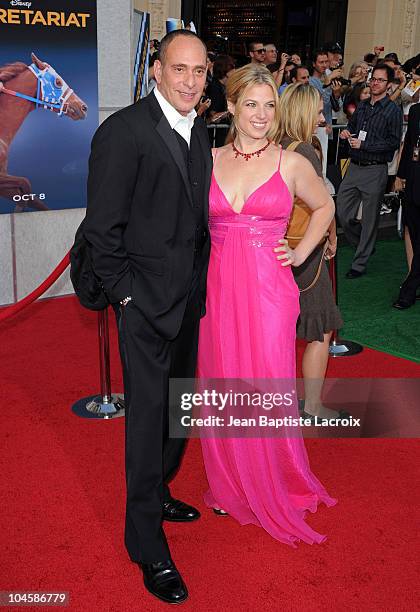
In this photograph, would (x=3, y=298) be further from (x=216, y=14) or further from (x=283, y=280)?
(x=216, y=14)

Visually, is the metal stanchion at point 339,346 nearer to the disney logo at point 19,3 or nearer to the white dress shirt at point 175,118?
the white dress shirt at point 175,118

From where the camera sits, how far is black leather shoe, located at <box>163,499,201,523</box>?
3.14 metres

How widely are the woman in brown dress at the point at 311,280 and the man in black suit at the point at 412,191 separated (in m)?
2.39

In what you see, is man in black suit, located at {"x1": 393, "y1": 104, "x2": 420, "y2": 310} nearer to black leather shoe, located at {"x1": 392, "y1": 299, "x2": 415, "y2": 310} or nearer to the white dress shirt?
black leather shoe, located at {"x1": 392, "y1": 299, "x2": 415, "y2": 310}

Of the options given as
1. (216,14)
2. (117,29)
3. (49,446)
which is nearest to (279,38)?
(216,14)

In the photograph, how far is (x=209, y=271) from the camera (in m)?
3.06

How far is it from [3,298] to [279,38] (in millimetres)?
13779

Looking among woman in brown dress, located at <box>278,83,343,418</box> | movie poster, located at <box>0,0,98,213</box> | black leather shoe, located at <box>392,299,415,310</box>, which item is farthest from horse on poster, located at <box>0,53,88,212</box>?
black leather shoe, located at <box>392,299,415,310</box>

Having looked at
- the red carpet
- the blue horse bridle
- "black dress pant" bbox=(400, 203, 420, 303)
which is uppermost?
the blue horse bridle

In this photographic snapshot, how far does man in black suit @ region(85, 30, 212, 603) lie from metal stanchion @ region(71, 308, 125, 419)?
149cm

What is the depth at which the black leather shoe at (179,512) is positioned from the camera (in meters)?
3.14

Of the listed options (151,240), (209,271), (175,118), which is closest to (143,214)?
(151,240)

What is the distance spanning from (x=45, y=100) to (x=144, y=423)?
3.68 metres

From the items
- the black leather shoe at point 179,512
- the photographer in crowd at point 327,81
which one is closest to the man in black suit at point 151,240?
the black leather shoe at point 179,512
